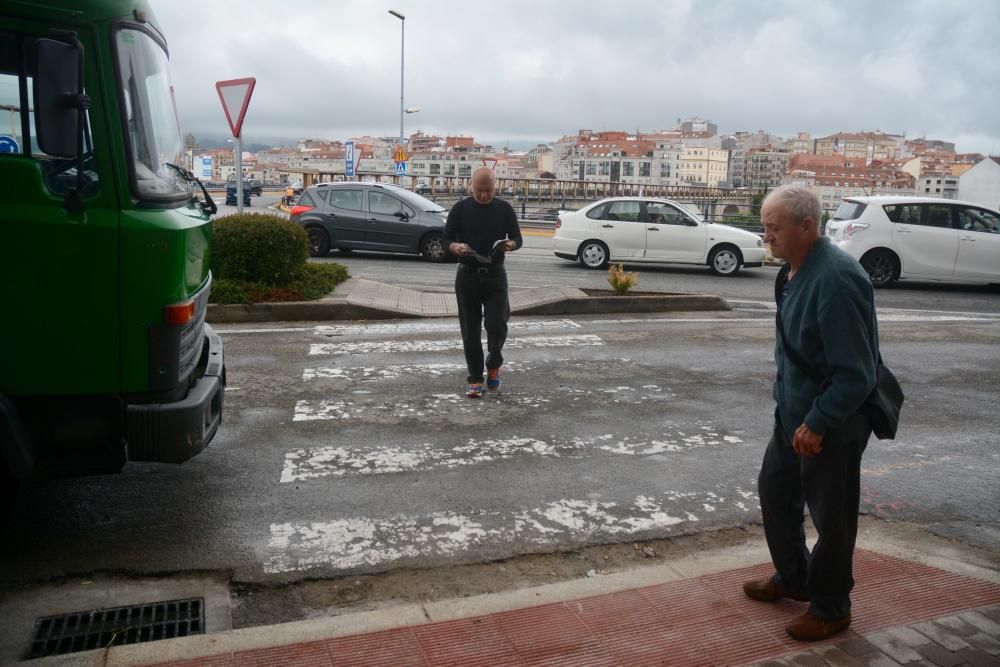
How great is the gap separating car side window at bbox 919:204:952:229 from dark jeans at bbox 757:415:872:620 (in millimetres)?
14181

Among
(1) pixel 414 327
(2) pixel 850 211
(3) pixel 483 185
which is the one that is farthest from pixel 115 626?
(2) pixel 850 211

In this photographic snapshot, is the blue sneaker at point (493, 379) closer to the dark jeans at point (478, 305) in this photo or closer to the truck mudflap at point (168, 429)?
the dark jeans at point (478, 305)

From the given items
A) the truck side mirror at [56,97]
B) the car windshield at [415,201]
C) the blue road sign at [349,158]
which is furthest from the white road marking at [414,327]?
the blue road sign at [349,158]

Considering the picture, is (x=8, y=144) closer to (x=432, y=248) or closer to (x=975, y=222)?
(x=432, y=248)

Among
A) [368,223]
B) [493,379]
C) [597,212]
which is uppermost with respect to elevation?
[597,212]

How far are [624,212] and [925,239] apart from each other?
18.2 feet

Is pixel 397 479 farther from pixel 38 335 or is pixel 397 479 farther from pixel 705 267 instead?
pixel 705 267

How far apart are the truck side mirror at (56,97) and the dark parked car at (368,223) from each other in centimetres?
1459

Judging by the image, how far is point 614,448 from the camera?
620 centimetres

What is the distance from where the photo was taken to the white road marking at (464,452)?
5625 mm

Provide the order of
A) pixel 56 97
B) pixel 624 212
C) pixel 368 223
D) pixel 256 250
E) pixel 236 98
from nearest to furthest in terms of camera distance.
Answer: pixel 56 97
pixel 256 250
pixel 236 98
pixel 624 212
pixel 368 223

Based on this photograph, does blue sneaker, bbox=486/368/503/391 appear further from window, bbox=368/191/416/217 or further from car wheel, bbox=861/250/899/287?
window, bbox=368/191/416/217

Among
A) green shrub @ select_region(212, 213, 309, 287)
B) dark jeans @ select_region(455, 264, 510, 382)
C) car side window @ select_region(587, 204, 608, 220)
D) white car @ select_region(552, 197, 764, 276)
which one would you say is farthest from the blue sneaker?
car side window @ select_region(587, 204, 608, 220)

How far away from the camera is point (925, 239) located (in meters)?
16.1
